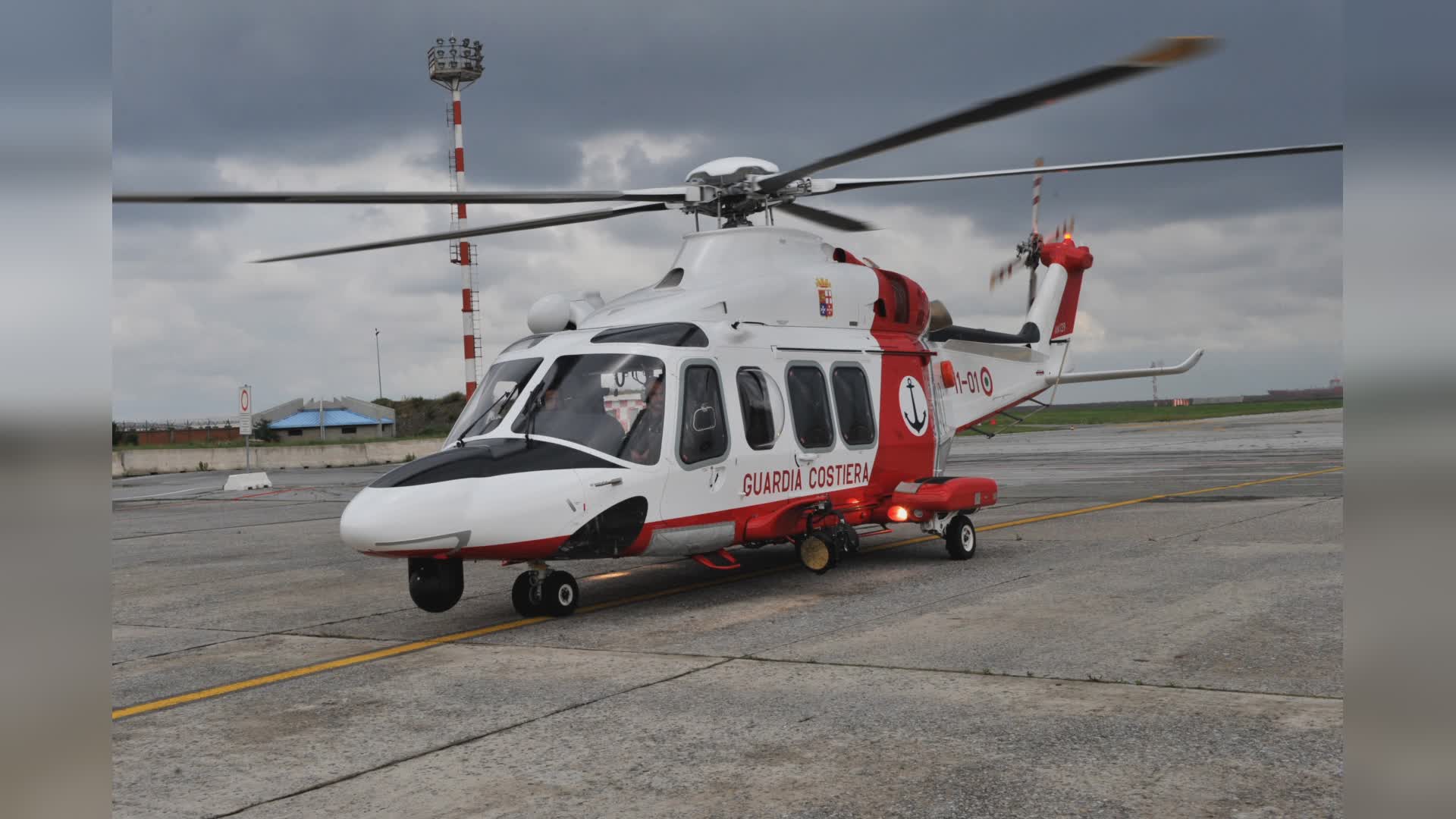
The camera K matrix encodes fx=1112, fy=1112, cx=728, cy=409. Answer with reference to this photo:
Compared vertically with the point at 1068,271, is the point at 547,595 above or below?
below

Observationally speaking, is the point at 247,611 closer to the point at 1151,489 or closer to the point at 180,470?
the point at 1151,489

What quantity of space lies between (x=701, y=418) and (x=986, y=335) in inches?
208

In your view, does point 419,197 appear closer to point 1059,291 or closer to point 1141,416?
point 1059,291

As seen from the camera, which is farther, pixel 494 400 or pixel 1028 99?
pixel 494 400

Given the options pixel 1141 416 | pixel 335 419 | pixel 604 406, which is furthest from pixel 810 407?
pixel 1141 416

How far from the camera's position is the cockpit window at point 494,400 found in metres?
8.71

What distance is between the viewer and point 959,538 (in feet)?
36.8

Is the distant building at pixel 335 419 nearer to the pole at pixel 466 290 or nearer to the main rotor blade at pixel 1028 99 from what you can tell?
the pole at pixel 466 290

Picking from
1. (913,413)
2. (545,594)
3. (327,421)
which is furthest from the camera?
(327,421)

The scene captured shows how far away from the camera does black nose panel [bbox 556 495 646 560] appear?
8203 mm

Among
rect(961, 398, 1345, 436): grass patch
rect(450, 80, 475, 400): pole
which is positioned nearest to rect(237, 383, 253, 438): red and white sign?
rect(450, 80, 475, 400): pole

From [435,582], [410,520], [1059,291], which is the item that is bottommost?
[435,582]

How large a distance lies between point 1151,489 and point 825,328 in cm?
1096
